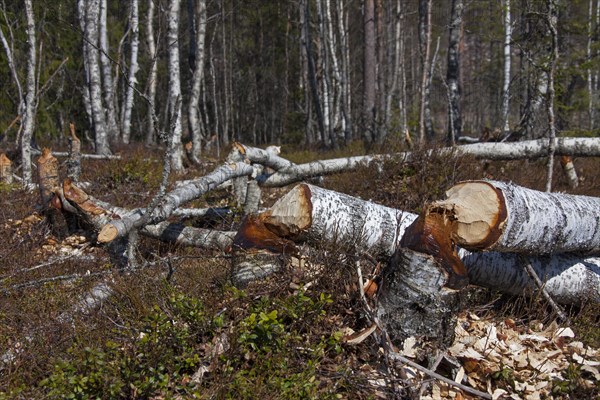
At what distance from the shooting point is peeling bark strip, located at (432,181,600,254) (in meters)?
2.96

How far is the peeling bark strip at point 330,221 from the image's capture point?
3391 millimetres

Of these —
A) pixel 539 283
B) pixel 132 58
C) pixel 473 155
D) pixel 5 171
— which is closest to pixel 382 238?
pixel 539 283

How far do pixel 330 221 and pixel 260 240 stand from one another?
520 millimetres

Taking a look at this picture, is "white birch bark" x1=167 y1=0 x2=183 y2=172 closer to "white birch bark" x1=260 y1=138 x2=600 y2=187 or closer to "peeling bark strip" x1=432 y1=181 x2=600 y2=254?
"white birch bark" x1=260 y1=138 x2=600 y2=187

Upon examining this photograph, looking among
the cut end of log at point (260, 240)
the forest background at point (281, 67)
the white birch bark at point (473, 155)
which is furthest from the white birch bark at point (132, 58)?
the cut end of log at point (260, 240)

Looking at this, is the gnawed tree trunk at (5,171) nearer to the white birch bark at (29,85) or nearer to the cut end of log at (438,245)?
the white birch bark at (29,85)

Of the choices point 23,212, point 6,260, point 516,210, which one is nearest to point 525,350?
point 516,210

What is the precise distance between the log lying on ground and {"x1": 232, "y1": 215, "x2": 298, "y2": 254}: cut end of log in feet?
0.15

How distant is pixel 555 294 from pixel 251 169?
11.4ft

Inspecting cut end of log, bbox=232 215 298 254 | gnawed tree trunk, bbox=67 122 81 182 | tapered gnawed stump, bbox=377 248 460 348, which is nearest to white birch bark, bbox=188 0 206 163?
gnawed tree trunk, bbox=67 122 81 182

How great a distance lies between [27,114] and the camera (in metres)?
7.16

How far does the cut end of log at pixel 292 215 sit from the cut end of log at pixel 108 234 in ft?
5.05

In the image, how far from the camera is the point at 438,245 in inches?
116

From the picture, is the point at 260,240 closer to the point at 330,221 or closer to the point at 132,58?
the point at 330,221
